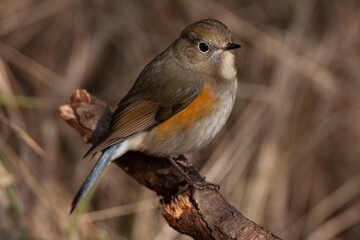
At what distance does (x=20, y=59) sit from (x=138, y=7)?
119cm

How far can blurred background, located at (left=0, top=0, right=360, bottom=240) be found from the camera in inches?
170

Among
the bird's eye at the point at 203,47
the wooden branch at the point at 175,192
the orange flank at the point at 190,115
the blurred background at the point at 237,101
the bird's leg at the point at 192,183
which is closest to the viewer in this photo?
the wooden branch at the point at 175,192

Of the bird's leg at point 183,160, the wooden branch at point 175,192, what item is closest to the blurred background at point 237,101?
the bird's leg at point 183,160

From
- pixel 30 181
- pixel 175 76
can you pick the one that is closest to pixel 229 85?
pixel 175 76

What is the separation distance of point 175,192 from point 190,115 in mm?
456

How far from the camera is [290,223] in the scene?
465 centimetres

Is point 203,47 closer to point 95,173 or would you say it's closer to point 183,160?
point 183,160

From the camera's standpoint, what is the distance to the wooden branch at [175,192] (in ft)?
7.75

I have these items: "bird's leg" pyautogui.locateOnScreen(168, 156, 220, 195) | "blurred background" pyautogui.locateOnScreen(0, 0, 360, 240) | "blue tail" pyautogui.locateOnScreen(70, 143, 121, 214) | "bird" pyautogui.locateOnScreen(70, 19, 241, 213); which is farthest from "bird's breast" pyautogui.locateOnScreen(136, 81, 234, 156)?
"blurred background" pyautogui.locateOnScreen(0, 0, 360, 240)

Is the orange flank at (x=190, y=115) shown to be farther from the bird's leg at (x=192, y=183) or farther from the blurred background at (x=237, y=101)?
the blurred background at (x=237, y=101)

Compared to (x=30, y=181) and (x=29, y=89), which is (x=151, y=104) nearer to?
(x=30, y=181)

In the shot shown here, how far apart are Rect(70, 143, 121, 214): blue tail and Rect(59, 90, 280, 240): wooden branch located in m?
0.14

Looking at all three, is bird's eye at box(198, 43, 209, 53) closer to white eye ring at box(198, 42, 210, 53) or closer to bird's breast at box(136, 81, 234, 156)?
white eye ring at box(198, 42, 210, 53)

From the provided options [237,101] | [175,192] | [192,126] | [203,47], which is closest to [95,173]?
[175,192]
